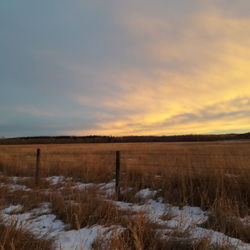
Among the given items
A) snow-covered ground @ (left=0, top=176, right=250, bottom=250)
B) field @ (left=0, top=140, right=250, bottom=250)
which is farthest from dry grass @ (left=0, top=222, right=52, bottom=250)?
snow-covered ground @ (left=0, top=176, right=250, bottom=250)

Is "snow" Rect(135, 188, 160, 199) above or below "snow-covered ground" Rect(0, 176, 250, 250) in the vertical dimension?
below

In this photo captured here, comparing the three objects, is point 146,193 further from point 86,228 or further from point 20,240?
point 20,240

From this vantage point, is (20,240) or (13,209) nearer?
(20,240)

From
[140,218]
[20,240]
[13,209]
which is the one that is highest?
[140,218]

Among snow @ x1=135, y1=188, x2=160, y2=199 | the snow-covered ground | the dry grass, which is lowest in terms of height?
snow @ x1=135, y1=188, x2=160, y2=199

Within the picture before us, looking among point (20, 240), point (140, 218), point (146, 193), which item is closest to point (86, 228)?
point (140, 218)

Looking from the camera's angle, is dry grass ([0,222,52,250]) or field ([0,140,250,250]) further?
field ([0,140,250,250])

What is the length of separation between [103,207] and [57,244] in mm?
1513

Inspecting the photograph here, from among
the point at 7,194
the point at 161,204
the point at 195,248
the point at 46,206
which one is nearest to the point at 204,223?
the point at 195,248

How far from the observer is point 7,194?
6727mm

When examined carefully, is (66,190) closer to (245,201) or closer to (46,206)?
(46,206)

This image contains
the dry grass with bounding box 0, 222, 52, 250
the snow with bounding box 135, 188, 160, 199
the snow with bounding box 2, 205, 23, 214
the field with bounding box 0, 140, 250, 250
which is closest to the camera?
the dry grass with bounding box 0, 222, 52, 250

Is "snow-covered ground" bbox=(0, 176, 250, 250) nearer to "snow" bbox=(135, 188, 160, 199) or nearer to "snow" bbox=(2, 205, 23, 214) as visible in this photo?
"snow" bbox=(2, 205, 23, 214)

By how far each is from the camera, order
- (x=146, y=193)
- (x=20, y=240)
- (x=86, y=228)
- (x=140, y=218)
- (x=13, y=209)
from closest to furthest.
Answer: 1. (x=20, y=240)
2. (x=140, y=218)
3. (x=86, y=228)
4. (x=13, y=209)
5. (x=146, y=193)
